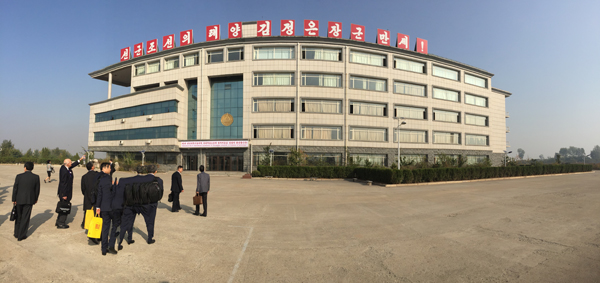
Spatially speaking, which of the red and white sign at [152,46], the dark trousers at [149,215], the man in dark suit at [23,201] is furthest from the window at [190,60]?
the dark trousers at [149,215]

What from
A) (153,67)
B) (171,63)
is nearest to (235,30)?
(171,63)

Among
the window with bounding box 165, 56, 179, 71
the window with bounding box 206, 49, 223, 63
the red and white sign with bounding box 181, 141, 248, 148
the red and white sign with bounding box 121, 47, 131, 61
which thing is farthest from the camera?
the red and white sign with bounding box 121, 47, 131, 61

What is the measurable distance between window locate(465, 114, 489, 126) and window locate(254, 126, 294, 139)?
102 feet

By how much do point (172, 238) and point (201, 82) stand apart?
1242 inches

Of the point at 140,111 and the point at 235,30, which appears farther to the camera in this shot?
the point at 140,111

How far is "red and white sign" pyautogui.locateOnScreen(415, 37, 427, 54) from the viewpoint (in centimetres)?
3512

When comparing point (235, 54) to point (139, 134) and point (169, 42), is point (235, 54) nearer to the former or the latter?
point (169, 42)

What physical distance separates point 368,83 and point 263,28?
1671cm

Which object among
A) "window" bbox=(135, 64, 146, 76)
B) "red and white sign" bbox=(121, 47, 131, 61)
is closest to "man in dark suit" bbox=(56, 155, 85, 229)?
"window" bbox=(135, 64, 146, 76)

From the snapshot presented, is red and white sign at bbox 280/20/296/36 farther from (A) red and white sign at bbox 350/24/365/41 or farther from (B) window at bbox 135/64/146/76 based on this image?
(B) window at bbox 135/64/146/76

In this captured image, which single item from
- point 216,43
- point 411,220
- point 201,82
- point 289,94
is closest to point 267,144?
point 289,94

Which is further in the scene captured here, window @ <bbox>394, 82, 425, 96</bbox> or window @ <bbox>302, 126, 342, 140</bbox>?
window @ <bbox>394, 82, 425, 96</bbox>

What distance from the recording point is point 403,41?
34.5 meters

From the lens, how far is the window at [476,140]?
128ft
